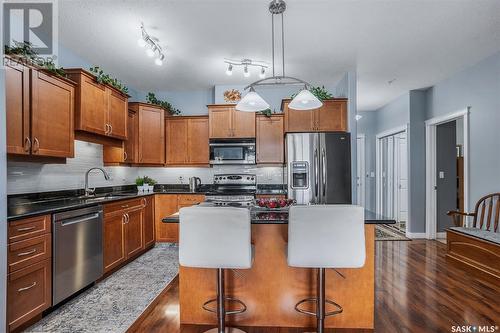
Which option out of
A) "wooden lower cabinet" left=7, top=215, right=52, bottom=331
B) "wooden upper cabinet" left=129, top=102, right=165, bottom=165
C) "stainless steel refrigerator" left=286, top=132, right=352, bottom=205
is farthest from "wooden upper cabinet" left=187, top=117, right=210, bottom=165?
"wooden lower cabinet" left=7, top=215, right=52, bottom=331

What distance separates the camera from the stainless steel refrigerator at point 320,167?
3963mm

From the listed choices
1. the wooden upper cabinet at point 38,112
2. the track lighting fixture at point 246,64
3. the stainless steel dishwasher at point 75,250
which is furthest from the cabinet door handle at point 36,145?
the track lighting fixture at point 246,64

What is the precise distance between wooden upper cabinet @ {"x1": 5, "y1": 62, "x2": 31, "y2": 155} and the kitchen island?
5.08 ft

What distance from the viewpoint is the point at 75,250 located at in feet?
8.25

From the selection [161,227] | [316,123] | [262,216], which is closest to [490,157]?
Result: [316,123]

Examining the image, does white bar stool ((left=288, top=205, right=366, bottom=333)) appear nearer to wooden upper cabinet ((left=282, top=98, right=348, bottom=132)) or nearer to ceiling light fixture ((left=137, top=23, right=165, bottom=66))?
ceiling light fixture ((left=137, top=23, right=165, bottom=66))

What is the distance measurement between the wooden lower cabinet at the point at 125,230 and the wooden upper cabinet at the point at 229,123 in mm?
1574

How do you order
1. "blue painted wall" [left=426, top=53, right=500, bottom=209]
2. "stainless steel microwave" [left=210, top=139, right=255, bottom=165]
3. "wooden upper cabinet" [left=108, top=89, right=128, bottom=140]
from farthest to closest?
"stainless steel microwave" [left=210, top=139, right=255, bottom=165] < "wooden upper cabinet" [left=108, top=89, right=128, bottom=140] < "blue painted wall" [left=426, top=53, right=500, bottom=209]

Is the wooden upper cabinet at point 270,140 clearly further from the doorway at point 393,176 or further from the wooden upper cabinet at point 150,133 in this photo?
the doorway at point 393,176

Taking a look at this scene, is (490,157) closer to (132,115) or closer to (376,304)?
(376,304)

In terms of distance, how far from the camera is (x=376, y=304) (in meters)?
2.46

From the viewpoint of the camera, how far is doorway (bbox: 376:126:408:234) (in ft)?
18.9

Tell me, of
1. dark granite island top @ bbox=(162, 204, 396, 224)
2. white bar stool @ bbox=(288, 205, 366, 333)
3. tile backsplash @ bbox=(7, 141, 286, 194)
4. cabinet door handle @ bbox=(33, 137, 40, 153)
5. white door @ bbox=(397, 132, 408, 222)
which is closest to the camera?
white bar stool @ bbox=(288, 205, 366, 333)

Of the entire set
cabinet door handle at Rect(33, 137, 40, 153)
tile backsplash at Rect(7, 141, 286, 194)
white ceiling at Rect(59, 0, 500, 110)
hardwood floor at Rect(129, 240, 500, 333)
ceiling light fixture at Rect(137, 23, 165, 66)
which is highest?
white ceiling at Rect(59, 0, 500, 110)
